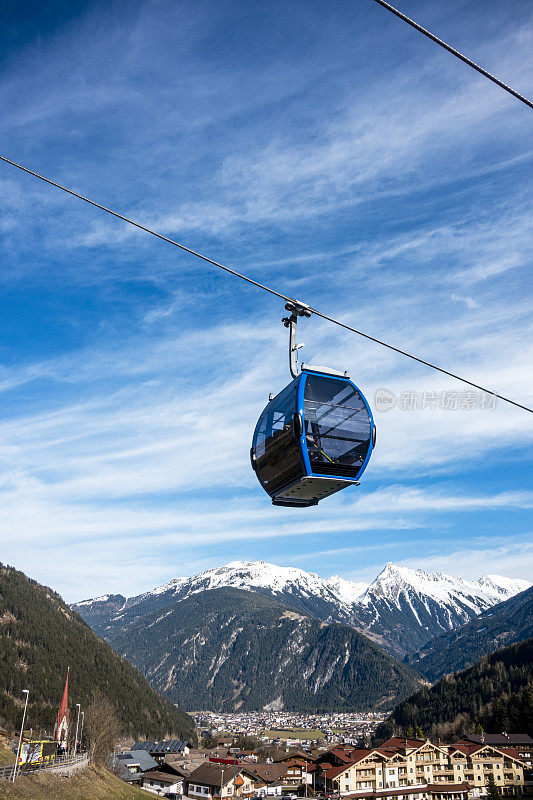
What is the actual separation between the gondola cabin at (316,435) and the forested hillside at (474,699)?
459ft

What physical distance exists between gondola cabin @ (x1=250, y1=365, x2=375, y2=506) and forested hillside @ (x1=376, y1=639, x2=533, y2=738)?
5513 inches

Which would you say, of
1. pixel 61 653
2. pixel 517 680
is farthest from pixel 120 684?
pixel 517 680

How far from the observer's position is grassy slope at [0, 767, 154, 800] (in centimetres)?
3488

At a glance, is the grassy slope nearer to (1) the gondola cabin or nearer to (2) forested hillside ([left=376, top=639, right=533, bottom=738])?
(1) the gondola cabin

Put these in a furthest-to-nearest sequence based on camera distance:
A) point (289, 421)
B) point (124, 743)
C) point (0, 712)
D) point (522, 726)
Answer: point (124, 743), point (0, 712), point (522, 726), point (289, 421)

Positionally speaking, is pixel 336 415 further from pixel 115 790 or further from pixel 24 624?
Answer: pixel 24 624

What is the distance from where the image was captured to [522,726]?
120312 mm

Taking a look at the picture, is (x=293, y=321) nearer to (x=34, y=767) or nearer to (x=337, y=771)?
(x=34, y=767)

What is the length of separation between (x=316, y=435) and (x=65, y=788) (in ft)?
141

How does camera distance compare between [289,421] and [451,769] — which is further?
[451,769]

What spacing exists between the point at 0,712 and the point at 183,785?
64.5 meters

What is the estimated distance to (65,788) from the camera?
42.0 meters

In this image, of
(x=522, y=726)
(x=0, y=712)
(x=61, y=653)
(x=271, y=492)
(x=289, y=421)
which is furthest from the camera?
(x=61, y=653)

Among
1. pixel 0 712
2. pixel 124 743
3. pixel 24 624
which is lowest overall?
pixel 124 743
